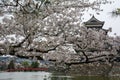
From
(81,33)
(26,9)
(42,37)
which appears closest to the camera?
(26,9)

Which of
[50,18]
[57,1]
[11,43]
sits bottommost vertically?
[11,43]

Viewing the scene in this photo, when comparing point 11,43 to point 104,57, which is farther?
point 104,57

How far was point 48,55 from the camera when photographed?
5.89 metres

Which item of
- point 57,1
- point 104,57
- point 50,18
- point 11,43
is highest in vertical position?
point 57,1

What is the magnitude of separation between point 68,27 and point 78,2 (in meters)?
0.60

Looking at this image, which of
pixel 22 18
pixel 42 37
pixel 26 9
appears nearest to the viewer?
pixel 26 9

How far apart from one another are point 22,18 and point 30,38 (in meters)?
0.42

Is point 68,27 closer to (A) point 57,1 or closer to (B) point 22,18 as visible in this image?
(A) point 57,1

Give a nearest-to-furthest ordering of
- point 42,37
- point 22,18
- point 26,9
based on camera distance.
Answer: point 26,9 → point 22,18 → point 42,37

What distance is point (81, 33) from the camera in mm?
6215

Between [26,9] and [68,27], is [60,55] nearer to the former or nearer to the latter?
[68,27]

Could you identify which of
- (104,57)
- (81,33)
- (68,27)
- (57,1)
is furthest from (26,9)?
(104,57)

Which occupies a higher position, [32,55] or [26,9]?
[26,9]

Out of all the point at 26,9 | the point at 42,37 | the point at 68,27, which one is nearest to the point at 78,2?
the point at 68,27
